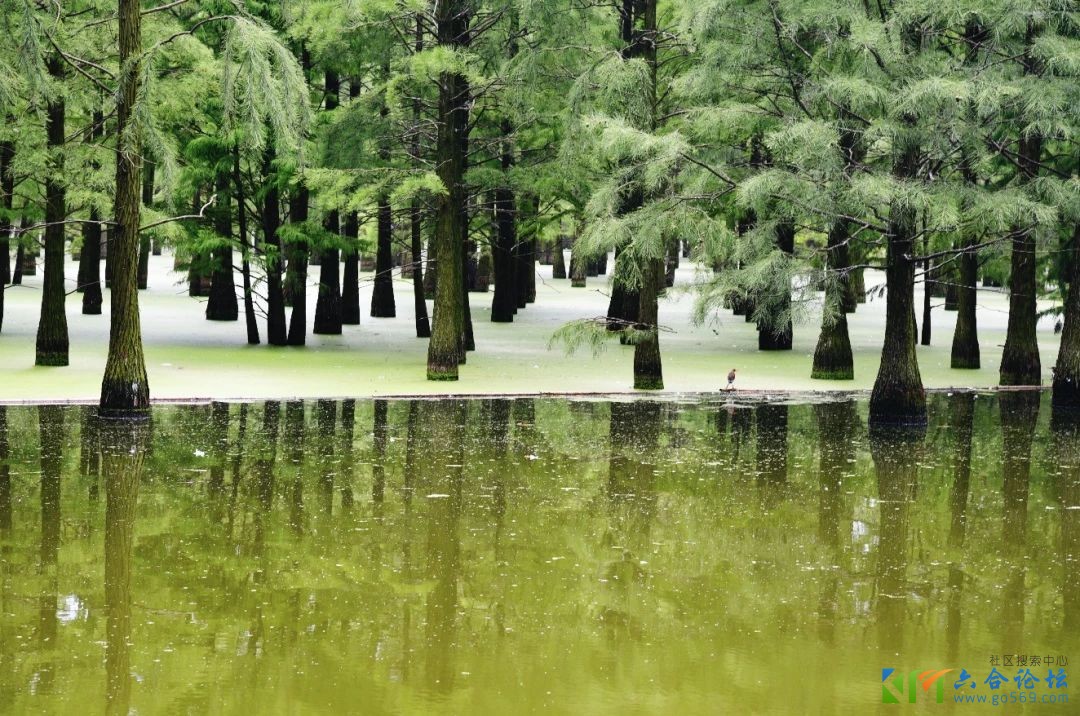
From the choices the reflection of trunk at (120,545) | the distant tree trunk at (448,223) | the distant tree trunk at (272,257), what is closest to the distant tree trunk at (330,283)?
the distant tree trunk at (272,257)

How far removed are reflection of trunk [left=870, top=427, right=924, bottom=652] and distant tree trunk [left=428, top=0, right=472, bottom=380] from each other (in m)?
8.85

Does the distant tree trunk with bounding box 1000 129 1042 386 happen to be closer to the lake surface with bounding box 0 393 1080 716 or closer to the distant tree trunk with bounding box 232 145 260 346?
the lake surface with bounding box 0 393 1080 716

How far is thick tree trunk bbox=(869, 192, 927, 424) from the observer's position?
20344mm

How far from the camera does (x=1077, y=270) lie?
2322 centimetres

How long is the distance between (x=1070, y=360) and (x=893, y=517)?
1163 centimetres

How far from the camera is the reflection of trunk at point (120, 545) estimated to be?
7.88 meters

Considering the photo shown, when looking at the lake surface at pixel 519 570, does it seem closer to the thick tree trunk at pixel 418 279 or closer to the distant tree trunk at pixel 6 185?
the distant tree trunk at pixel 6 185

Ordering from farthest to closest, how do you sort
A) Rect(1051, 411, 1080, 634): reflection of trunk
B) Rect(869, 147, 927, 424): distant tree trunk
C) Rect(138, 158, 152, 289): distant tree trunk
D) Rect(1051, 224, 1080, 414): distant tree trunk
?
Rect(138, 158, 152, 289): distant tree trunk → Rect(1051, 224, 1080, 414): distant tree trunk → Rect(869, 147, 927, 424): distant tree trunk → Rect(1051, 411, 1080, 634): reflection of trunk

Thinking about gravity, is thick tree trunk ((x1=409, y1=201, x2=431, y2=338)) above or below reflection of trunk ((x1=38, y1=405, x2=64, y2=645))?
above

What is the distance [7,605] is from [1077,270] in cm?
1962

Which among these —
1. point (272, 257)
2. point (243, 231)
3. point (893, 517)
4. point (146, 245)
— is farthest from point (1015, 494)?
point (146, 245)

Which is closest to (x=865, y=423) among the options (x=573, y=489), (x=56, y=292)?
(x=573, y=489)

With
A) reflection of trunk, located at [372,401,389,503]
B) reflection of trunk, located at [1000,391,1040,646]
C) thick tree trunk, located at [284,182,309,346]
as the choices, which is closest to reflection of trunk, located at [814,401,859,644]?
reflection of trunk, located at [1000,391,1040,646]

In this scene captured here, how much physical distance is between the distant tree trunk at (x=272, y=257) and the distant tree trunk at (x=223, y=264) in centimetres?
88
